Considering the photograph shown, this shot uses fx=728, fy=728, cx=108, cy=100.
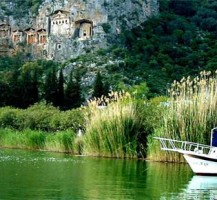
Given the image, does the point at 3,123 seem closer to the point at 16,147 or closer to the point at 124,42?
the point at 16,147

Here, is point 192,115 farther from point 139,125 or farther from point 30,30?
point 30,30

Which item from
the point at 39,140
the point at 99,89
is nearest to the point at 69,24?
the point at 99,89

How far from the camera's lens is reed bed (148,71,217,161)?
34.7m

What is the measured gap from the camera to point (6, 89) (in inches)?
2904

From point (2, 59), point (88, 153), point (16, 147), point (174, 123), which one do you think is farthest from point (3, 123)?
point (2, 59)

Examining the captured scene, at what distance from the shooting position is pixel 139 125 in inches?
1534

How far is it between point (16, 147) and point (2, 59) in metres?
56.4

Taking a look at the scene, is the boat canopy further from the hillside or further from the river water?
the hillside

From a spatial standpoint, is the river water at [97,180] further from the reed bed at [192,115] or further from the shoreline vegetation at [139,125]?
the reed bed at [192,115]

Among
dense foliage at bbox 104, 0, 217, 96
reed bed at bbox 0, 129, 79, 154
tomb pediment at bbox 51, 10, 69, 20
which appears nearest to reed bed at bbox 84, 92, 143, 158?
reed bed at bbox 0, 129, 79, 154

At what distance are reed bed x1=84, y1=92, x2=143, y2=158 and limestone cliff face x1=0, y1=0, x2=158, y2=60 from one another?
182 ft

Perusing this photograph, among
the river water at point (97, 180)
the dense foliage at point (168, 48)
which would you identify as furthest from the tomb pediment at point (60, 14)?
the river water at point (97, 180)

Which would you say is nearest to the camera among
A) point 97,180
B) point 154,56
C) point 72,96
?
point 97,180

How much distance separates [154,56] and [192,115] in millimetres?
58560
